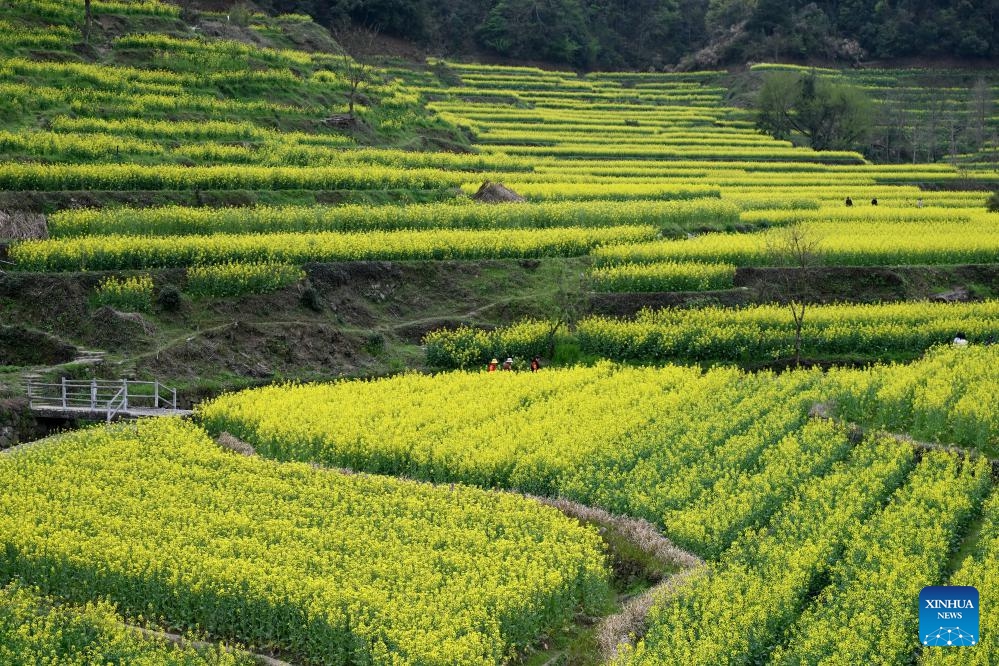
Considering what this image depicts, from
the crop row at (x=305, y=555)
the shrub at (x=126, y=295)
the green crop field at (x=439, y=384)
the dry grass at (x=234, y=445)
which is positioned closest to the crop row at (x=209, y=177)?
the green crop field at (x=439, y=384)

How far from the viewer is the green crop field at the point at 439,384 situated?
15000 mm

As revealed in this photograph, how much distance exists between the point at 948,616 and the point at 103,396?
1754cm

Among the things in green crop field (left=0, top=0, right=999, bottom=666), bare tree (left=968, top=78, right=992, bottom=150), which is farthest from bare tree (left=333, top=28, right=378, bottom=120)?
bare tree (left=968, top=78, right=992, bottom=150)

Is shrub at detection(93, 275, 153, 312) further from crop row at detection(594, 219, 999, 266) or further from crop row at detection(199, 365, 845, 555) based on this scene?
crop row at detection(594, 219, 999, 266)

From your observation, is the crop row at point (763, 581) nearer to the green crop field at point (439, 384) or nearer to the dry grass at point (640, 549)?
the green crop field at point (439, 384)

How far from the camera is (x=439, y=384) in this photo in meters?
25.7

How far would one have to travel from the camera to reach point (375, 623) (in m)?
14.1

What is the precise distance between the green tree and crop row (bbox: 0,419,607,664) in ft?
180

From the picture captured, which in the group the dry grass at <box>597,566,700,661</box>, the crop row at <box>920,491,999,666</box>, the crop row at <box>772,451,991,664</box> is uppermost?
the crop row at <box>920,491,999,666</box>

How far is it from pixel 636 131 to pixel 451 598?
5449 centimetres

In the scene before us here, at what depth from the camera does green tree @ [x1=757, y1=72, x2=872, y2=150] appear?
6756cm

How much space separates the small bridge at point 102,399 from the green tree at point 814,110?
5200 cm

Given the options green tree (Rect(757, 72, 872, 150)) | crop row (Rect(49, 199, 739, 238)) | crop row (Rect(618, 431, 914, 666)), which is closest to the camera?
crop row (Rect(618, 431, 914, 666))

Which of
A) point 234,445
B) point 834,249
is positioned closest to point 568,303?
point 834,249
